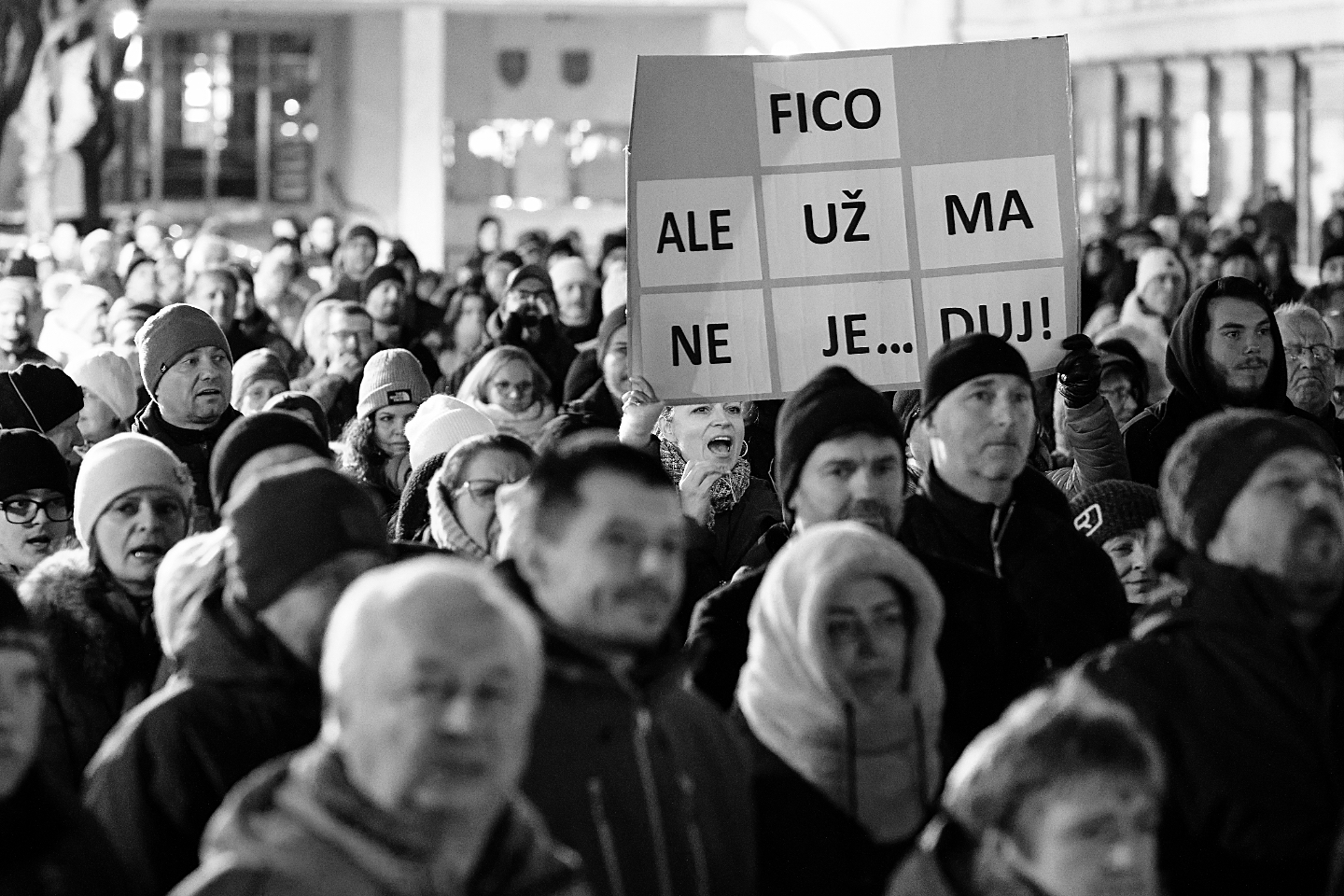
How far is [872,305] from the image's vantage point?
7930 millimetres

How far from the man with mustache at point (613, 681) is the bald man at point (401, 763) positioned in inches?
23.1

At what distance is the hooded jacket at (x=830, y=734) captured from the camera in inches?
171

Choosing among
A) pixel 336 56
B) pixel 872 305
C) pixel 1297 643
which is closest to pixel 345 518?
pixel 1297 643

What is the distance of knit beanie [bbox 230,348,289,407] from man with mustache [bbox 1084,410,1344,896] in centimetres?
559

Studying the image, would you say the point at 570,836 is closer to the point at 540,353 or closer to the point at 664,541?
the point at 664,541

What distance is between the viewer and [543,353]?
507 inches

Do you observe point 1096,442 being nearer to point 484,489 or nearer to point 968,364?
point 968,364

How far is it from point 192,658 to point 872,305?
3.95m

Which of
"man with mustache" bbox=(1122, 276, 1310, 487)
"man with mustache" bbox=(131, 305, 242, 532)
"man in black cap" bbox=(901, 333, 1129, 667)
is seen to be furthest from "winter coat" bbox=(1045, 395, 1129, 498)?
"man with mustache" bbox=(131, 305, 242, 532)

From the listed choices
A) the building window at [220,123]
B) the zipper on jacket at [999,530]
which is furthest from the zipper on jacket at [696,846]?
the building window at [220,123]

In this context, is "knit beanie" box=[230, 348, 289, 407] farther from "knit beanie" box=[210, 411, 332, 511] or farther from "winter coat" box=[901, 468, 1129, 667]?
"winter coat" box=[901, 468, 1129, 667]

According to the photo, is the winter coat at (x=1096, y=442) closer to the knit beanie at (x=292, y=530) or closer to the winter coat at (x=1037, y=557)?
the winter coat at (x=1037, y=557)

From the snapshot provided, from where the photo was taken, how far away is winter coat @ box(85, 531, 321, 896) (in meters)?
4.14

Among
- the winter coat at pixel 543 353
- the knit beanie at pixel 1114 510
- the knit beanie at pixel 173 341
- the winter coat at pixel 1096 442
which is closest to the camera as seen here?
the knit beanie at pixel 1114 510
